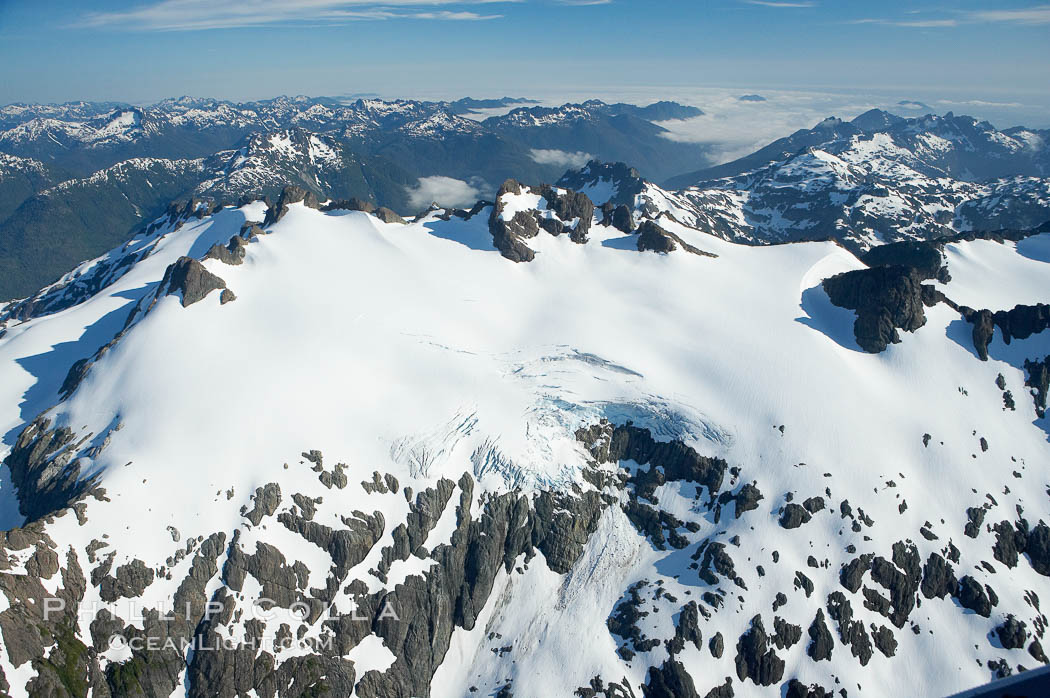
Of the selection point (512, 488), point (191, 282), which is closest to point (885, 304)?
point (512, 488)

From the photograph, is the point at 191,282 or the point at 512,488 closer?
the point at 512,488

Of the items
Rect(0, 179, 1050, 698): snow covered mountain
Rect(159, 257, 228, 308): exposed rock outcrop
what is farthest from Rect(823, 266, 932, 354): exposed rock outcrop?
Rect(159, 257, 228, 308): exposed rock outcrop

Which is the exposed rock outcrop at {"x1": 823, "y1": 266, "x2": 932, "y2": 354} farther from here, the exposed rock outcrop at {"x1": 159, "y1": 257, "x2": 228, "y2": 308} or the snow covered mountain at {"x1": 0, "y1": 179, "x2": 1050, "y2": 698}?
the exposed rock outcrop at {"x1": 159, "y1": 257, "x2": 228, "y2": 308}

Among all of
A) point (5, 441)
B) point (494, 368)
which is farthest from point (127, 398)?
point (494, 368)

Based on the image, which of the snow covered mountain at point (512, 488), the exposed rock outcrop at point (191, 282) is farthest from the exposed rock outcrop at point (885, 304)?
the exposed rock outcrop at point (191, 282)

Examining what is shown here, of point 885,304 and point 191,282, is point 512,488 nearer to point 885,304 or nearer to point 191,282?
point 191,282

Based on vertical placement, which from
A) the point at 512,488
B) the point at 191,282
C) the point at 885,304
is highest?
the point at 885,304

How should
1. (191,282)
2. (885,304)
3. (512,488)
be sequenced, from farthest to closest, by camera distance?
1. (885,304)
2. (191,282)
3. (512,488)

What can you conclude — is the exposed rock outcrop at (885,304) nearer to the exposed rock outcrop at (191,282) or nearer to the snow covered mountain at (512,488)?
the snow covered mountain at (512,488)

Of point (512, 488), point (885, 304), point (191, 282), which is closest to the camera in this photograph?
point (512, 488)
